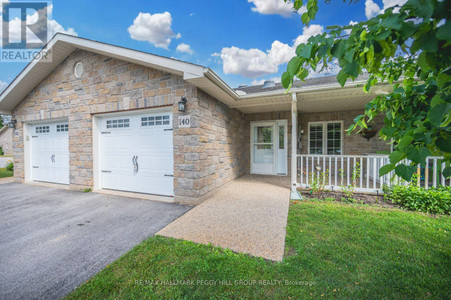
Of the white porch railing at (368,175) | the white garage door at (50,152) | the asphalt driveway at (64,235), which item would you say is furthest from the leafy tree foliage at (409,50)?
the white garage door at (50,152)

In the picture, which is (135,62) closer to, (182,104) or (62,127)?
(182,104)

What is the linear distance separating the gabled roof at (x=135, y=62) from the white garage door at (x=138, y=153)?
112 centimetres

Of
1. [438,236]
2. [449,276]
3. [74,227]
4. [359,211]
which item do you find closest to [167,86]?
[74,227]

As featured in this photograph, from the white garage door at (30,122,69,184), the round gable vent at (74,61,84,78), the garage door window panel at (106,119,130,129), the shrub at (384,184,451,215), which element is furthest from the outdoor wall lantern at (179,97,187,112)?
the shrub at (384,184,451,215)

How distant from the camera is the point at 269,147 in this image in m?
7.18

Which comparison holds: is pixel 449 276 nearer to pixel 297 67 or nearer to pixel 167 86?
pixel 297 67

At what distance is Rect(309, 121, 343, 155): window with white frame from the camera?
6750 mm

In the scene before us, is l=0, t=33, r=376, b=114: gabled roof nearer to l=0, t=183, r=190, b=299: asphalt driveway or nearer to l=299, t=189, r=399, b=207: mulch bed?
l=299, t=189, r=399, b=207: mulch bed

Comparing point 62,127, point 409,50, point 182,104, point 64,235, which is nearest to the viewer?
point 409,50

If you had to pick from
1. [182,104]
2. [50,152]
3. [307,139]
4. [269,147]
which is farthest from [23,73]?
[307,139]

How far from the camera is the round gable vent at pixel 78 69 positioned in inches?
200

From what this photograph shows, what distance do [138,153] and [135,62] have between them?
214 cm

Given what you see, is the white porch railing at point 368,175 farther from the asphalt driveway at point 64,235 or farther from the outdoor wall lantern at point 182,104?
the asphalt driveway at point 64,235

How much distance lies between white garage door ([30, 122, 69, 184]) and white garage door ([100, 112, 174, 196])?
1.73 m
